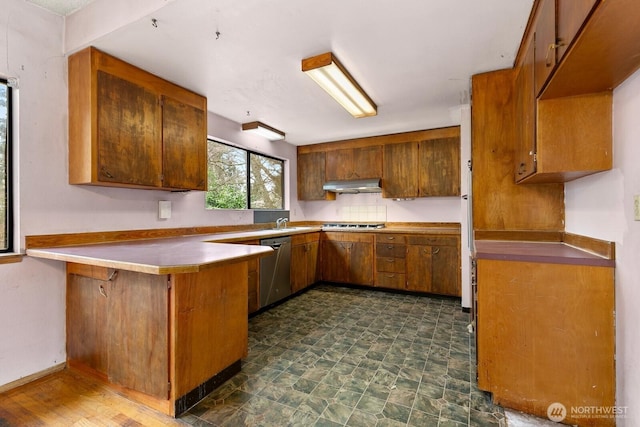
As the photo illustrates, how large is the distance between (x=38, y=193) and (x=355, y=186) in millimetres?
3603

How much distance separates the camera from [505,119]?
2350mm

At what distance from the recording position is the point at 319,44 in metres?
2.05

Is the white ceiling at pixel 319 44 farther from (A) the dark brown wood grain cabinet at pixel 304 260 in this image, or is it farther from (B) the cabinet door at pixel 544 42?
(A) the dark brown wood grain cabinet at pixel 304 260

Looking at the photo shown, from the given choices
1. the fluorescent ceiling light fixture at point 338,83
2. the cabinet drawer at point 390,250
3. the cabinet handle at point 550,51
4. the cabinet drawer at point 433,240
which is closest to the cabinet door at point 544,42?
the cabinet handle at point 550,51

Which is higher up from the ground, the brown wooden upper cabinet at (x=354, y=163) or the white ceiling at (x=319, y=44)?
the white ceiling at (x=319, y=44)

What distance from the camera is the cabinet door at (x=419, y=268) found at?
12.7ft

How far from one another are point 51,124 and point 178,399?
2.11m

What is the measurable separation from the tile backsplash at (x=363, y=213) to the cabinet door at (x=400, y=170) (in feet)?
1.50

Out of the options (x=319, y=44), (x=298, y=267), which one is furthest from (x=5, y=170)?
(x=298, y=267)

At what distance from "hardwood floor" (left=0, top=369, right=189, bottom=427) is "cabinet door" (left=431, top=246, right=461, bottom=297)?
10.6 feet

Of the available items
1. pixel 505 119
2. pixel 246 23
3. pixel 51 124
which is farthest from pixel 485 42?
pixel 51 124

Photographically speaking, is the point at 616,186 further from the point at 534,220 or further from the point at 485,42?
the point at 485,42

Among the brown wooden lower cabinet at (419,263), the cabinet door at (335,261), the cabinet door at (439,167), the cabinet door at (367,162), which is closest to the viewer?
the brown wooden lower cabinet at (419,263)

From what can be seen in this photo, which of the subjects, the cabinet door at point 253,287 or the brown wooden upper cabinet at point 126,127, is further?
the cabinet door at point 253,287
